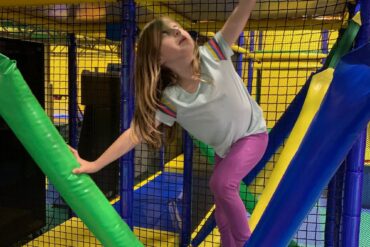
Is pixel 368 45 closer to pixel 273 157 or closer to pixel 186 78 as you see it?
pixel 186 78

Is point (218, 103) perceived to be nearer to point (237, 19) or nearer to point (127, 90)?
point (237, 19)

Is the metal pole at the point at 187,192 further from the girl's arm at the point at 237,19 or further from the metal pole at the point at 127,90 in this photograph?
the girl's arm at the point at 237,19

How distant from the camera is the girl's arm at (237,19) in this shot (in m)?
1.31

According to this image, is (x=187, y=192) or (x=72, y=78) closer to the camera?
(x=187, y=192)

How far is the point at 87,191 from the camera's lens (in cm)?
151

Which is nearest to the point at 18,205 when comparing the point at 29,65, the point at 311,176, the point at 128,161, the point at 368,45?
the point at 29,65

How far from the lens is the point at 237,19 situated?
1355mm

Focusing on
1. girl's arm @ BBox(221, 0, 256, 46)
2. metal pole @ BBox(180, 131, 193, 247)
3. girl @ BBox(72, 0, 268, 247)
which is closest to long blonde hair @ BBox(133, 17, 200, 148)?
girl @ BBox(72, 0, 268, 247)

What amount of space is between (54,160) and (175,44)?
2.05 feet

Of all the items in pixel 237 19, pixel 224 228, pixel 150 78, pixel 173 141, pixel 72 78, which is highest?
pixel 237 19

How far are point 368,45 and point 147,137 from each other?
34.0 inches

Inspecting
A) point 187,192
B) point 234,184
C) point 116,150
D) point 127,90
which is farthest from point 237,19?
point 187,192

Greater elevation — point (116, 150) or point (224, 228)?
point (116, 150)

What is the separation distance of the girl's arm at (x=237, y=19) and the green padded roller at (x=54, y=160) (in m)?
0.75
